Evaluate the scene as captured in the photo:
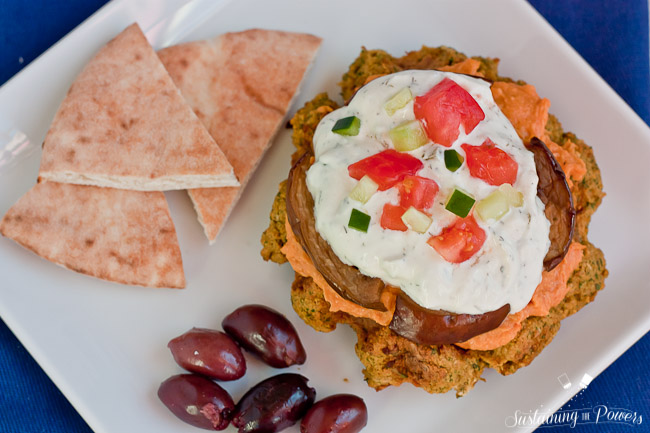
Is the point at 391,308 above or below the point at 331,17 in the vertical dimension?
below

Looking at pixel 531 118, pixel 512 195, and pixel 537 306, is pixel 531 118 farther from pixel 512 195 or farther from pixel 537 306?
pixel 537 306

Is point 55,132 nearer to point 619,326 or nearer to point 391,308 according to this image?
point 391,308

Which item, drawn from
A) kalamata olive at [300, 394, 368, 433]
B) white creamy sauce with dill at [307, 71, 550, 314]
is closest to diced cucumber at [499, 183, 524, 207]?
white creamy sauce with dill at [307, 71, 550, 314]

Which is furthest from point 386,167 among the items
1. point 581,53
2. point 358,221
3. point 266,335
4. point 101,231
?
point 581,53

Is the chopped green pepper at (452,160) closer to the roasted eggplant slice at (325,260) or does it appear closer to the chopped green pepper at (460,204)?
the chopped green pepper at (460,204)

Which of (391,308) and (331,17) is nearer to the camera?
(391,308)

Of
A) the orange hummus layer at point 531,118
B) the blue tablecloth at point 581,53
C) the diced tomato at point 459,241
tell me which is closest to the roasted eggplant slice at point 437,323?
the diced tomato at point 459,241

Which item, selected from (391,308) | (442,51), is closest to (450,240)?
(391,308)
